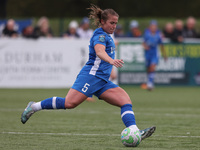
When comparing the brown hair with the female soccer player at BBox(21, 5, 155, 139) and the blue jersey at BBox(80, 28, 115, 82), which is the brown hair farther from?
the blue jersey at BBox(80, 28, 115, 82)

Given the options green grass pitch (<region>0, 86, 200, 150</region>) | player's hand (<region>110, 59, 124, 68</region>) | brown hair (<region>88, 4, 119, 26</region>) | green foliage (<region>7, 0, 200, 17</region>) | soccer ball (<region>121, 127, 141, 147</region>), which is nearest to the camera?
player's hand (<region>110, 59, 124, 68</region>)

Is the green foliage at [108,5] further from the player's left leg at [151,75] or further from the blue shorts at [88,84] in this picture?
the blue shorts at [88,84]

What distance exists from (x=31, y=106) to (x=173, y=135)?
218 cm

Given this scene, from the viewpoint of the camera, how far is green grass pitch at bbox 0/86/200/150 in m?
7.47

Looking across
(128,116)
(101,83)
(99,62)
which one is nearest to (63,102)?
(101,83)

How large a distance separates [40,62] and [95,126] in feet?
34.2

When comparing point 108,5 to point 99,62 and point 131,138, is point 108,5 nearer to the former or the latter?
point 99,62

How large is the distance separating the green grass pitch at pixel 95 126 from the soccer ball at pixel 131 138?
0.09 meters

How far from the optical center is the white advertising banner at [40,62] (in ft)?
64.0

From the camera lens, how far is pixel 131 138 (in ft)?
24.0

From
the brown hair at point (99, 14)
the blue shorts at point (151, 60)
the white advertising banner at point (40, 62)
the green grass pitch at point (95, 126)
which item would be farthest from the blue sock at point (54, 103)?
the blue shorts at point (151, 60)

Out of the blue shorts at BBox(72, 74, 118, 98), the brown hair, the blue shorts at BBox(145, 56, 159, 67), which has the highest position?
the brown hair

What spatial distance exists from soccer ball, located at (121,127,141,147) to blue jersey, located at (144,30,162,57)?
41.8ft

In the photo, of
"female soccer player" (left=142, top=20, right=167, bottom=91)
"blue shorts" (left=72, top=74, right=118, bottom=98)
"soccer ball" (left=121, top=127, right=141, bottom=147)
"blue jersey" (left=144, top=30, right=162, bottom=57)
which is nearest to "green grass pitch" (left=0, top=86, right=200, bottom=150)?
"soccer ball" (left=121, top=127, right=141, bottom=147)
